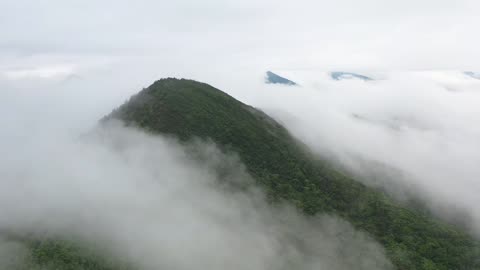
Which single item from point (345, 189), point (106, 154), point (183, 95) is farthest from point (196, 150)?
point (345, 189)

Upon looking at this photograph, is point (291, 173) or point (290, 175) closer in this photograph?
point (290, 175)

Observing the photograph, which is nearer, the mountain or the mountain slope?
the mountain

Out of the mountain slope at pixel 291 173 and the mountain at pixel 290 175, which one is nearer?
the mountain at pixel 290 175

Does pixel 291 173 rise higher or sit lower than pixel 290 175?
higher

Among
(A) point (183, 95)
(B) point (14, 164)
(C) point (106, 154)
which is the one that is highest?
(A) point (183, 95)

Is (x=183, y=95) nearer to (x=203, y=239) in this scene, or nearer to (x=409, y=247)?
(x=203, y=239)
